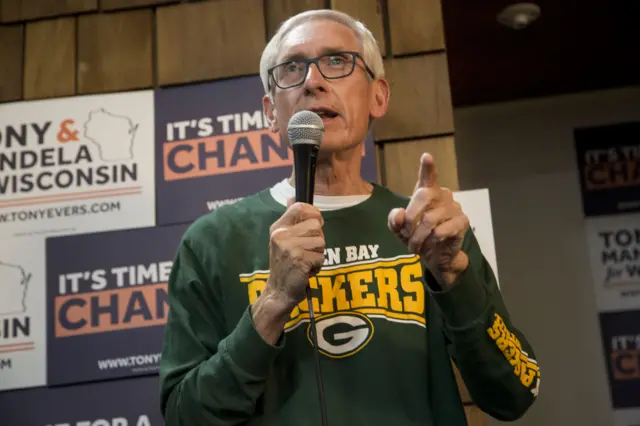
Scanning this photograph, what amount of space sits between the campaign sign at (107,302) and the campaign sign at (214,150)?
0.34 feet

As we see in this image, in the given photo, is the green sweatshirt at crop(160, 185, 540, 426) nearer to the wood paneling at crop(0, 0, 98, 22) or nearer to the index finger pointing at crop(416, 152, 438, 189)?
the index finger pointing at crop(416, 152, 438, 189)

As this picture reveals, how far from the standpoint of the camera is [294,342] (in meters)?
1.13

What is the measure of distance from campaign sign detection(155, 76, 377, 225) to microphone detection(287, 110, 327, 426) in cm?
85

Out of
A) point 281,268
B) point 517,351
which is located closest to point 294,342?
point 281,268

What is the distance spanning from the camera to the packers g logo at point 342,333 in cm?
112

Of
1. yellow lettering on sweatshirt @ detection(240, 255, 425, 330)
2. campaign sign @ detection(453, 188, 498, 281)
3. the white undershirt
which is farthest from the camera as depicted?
campaign sign @ detection(453, 188, 498, 281)

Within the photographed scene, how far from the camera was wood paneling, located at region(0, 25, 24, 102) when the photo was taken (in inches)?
81.4

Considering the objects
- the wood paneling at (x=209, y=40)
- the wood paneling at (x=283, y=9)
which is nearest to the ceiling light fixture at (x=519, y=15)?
the wood paneling at (x=283, y=9)

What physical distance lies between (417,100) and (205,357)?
1.03 metres

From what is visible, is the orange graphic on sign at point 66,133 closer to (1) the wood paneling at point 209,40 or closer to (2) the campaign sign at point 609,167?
(1) the wood paneling at point 209,40

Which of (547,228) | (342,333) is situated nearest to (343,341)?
(342,333)

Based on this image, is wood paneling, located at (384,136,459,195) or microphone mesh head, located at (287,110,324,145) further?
wood paneling, located at (384,136,459,195)

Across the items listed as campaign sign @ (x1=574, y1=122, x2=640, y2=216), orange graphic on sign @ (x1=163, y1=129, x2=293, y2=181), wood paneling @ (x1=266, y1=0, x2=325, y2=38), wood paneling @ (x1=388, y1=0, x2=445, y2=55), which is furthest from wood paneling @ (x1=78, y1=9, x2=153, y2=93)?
campaign sign @ (x1=574, y1=122, x2=640, y2=216)

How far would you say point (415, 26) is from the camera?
1.96 metres
